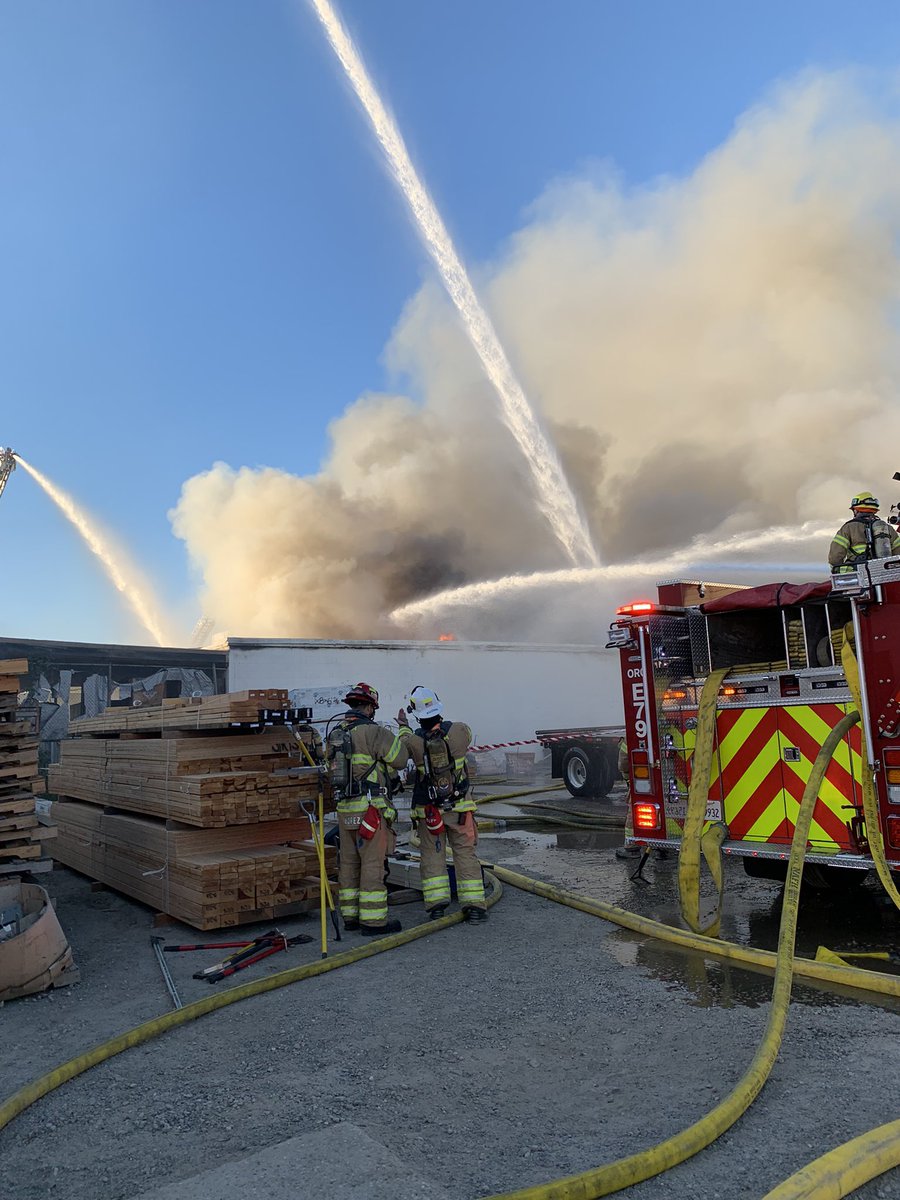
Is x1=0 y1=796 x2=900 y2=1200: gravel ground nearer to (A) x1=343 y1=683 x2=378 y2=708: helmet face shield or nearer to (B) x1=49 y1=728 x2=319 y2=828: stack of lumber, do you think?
(B) x1=49 y1=728 x2=319 y2=828: stack of lumber

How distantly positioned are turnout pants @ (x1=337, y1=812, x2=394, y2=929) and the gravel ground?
49 centimetres

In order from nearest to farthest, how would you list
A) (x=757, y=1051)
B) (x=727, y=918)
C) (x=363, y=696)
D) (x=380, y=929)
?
1. (x=757, y=1051)
2. (x=380, y=929)
3. (x=727, y=918)
4. (x=363, y=696)

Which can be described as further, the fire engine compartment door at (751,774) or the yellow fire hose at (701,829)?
the fire engine compartment door at (751,774)

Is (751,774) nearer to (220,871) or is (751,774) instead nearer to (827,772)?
(827,772)

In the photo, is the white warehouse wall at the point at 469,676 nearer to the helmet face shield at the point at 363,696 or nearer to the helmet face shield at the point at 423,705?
the helmet face shield at the point at 363,696

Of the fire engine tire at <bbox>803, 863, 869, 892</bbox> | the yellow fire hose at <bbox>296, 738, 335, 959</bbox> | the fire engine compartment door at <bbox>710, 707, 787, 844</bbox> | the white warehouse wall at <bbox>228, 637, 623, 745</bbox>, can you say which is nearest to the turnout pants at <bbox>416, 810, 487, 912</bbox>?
the yellow fire hose at <bbox>296, 738, 335, 959</bbox>

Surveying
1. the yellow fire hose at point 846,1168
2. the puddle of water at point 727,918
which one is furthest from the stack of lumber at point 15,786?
the yellow fire hose at point 846,1168

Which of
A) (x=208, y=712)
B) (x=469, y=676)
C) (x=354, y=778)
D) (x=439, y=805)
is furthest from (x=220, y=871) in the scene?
(x=469, y=676)

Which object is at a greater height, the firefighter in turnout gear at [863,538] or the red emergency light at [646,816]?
the firefighter in turnout gear at [863,538]

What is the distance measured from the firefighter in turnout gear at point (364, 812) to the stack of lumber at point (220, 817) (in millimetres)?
302

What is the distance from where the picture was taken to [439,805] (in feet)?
20.5

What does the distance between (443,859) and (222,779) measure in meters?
1.74

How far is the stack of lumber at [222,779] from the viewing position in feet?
20.2

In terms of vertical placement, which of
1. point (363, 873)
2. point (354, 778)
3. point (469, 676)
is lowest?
point (363, 873)
